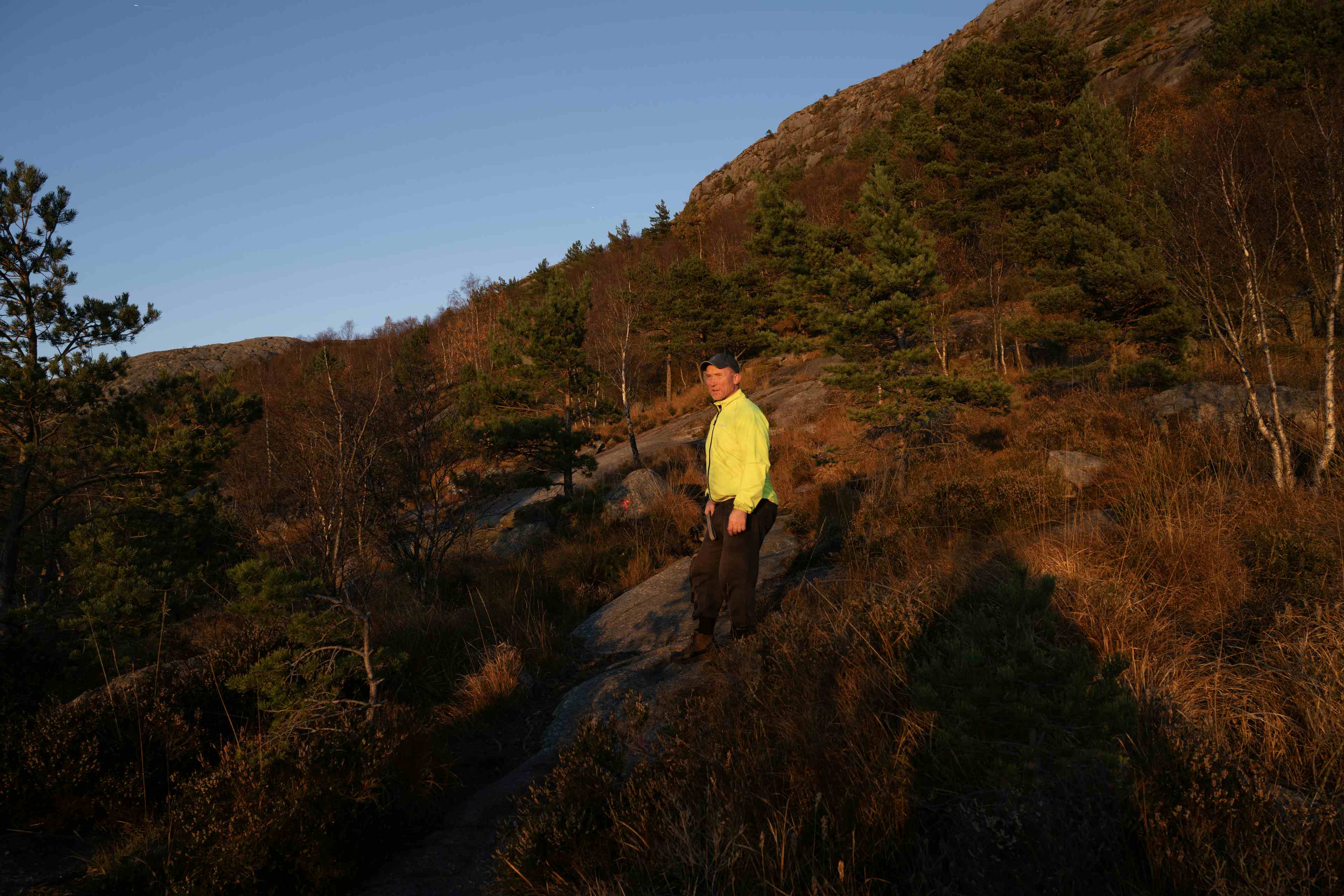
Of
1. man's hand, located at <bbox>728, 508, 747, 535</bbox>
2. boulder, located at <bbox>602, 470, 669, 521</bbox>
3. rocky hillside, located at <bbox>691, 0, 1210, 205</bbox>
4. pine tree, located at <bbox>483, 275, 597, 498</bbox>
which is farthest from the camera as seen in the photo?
rocky hillside, located at <bbox>691, 0, 1210, 205</bbox>

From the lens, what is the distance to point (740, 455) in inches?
160

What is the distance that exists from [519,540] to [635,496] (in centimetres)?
230

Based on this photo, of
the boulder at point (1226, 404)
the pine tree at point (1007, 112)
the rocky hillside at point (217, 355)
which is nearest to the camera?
the boulder at point (1226, 404)

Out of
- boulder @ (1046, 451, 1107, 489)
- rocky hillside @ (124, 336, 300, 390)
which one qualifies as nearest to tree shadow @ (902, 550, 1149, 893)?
boulder @ (1046, 451, 1107, 489)

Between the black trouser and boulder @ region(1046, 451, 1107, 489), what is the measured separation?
376 centimetres

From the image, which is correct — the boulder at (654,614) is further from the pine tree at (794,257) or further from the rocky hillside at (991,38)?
the rocky hillside at (991,38)

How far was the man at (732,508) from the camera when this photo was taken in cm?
402

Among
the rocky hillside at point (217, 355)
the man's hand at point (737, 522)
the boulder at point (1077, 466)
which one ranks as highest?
the rocky hillside at point (217, 355)

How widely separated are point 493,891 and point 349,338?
60041mm

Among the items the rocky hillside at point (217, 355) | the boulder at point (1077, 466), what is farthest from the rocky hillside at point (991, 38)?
the rocky hillside at point (217, 355)

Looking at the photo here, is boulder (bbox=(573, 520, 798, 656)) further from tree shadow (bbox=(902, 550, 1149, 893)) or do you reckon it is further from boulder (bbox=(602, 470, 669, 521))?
boulder (bbox=(602, 470, 669, 521))

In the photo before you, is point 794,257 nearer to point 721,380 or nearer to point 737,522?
point 721,380

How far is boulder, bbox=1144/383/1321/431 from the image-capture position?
6332mm

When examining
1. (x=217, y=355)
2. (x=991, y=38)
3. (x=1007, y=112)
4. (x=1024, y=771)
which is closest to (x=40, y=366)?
(x=1024, y=771)
